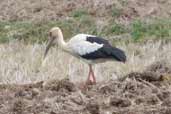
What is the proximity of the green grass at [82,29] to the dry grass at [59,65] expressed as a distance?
3.30 meters

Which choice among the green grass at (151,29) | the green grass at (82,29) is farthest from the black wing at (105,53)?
the green grass at (82,29)

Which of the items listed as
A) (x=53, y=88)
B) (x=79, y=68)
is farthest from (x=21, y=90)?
(x=79, y=68)

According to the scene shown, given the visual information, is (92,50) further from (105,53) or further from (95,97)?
(95,97)

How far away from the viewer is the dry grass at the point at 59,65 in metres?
9.56

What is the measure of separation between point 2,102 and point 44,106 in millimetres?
A: 550

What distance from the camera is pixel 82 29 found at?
→ 1683 cm

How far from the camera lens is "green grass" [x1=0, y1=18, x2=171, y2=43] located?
15883 millimetres

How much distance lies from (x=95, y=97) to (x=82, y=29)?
965 cm

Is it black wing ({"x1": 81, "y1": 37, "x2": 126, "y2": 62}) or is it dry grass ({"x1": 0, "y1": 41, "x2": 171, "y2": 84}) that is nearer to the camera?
black wing ({"x1": 81, "y1": 37, "x2": 126, "y2": 62})

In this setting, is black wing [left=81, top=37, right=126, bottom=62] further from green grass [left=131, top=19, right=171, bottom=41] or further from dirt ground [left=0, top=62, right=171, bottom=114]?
green grass [left=131, top=19, right=171, bottom=41]

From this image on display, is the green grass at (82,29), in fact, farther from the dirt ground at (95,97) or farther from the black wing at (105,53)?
the dirt ground at (95,97)

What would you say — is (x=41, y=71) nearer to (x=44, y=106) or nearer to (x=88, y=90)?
(x=88, y=90)

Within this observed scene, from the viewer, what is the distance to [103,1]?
18125mm

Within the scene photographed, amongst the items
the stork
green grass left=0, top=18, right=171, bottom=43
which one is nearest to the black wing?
the stork
